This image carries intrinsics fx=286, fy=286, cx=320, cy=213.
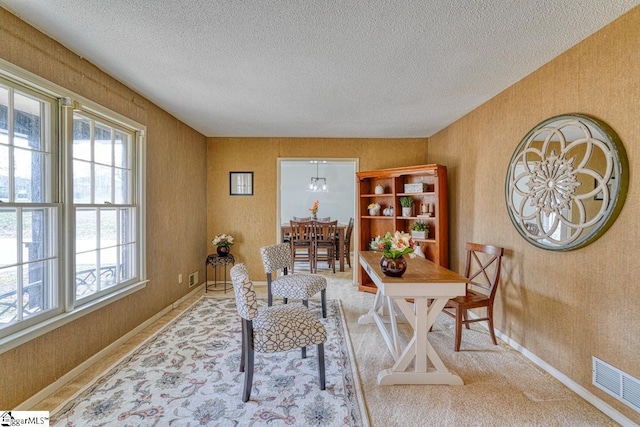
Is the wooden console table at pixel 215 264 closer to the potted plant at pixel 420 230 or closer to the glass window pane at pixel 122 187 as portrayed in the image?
the glass window pane at pixel 122 187

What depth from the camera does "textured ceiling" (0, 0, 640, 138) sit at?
1629mm

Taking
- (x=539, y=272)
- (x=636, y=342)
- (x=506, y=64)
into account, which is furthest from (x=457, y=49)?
(x=636, y=342)

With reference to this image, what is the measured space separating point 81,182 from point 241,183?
96.5 inches

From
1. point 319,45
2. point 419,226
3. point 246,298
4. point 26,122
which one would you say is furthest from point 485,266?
point 26,122

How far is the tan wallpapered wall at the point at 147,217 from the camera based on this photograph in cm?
173

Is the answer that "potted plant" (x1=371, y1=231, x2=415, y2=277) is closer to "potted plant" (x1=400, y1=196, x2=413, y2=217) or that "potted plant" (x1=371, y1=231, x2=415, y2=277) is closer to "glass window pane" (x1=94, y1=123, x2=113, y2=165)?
"potted plant" (x1=400, y1=196, x2=413, y2=217)

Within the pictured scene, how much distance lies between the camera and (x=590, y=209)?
1842 millimetres

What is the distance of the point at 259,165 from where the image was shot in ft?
15.0

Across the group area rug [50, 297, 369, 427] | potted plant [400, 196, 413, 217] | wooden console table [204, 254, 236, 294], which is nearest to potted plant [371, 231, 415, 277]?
area rug [50, 297, 369, 427]

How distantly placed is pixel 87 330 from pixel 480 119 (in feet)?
13.7

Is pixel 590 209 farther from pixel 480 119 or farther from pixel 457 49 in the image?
pixel 480 119

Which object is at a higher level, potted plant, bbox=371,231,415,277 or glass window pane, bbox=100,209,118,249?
glass window pane, bbox=100,209,118,249

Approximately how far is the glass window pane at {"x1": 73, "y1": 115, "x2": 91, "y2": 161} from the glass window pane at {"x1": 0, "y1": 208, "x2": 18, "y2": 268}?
613 millimetres

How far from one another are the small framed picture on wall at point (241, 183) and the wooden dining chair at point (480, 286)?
323 centimetres
